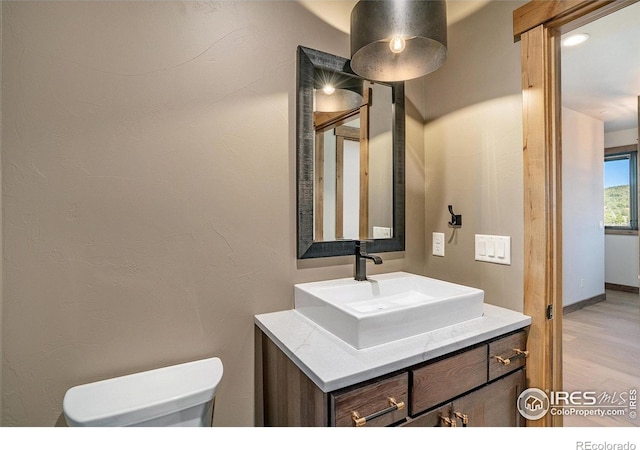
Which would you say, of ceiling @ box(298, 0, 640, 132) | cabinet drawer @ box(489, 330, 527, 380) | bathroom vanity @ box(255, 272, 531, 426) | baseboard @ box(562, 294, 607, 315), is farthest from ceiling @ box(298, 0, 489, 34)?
baseboard @ box(562, 294, 607, 315)

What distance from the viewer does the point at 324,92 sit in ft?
4.92

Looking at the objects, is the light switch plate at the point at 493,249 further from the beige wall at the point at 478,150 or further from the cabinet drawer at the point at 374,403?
the cabinet drawer at the point at 374,403

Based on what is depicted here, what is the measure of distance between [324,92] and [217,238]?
841 millimetres

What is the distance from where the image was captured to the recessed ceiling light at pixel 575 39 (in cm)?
226

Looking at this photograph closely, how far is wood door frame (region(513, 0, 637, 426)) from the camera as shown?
1.26m

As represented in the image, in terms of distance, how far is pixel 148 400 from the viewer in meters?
0.99

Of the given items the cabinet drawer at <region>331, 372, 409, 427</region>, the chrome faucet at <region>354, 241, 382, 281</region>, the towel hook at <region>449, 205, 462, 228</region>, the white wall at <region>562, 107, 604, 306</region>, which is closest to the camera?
the cabinet drawer at <region>331, 372, 409, 427</region>

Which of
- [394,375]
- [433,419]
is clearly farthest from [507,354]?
[394,375]

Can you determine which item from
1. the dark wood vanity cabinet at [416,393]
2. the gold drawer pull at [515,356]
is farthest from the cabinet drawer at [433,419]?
the gold drawer pull at [515,356]

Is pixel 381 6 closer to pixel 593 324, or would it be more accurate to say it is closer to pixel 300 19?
pixel 300 19

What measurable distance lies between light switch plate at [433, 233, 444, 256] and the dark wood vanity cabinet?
548 millimetres

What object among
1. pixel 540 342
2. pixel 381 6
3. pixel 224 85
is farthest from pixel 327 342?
pixel 381 6

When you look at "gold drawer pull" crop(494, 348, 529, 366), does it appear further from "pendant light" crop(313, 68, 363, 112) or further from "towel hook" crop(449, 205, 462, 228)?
"pendant light" crop(313, 68, 363, 112)

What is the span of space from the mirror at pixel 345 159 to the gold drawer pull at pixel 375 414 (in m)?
0.70
